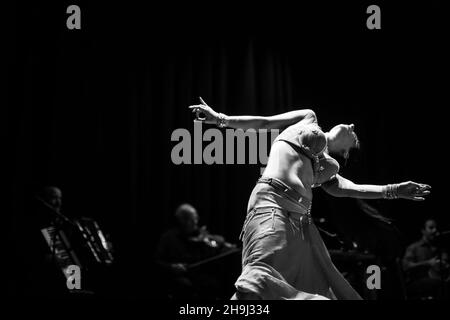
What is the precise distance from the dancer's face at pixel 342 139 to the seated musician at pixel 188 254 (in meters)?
2.94

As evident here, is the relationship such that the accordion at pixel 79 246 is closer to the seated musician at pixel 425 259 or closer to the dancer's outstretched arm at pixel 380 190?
the dancer's outstretched arm at pixel 380 190

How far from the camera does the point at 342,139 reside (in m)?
3.64

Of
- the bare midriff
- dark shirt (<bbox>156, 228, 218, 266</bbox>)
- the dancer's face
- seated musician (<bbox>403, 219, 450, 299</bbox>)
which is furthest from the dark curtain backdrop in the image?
the bare midriff

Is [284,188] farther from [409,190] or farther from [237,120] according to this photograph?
[409,190]

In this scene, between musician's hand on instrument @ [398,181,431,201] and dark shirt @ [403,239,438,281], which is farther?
dark shirt @ [403,239,438,281]

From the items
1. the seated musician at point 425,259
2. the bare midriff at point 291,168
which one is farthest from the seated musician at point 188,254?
the bare midriff at point 291,168

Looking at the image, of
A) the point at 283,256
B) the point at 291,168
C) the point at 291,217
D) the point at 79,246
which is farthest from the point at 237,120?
the point at 79,246

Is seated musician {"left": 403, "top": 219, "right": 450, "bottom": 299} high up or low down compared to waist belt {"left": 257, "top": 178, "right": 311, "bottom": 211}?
down

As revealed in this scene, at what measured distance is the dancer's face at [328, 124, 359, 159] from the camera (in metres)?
3.63

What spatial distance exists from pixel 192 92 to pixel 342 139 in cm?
334

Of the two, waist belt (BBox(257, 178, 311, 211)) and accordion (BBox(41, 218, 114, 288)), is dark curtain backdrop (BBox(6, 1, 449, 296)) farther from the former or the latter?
waist belt (BBox(257, 178, 311, 211))

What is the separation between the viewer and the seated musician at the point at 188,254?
6.23 metres

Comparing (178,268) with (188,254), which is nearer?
(178,268)

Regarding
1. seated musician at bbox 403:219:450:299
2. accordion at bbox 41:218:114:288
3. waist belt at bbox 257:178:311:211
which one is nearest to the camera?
waist belt at bbox 257:178:311:211
